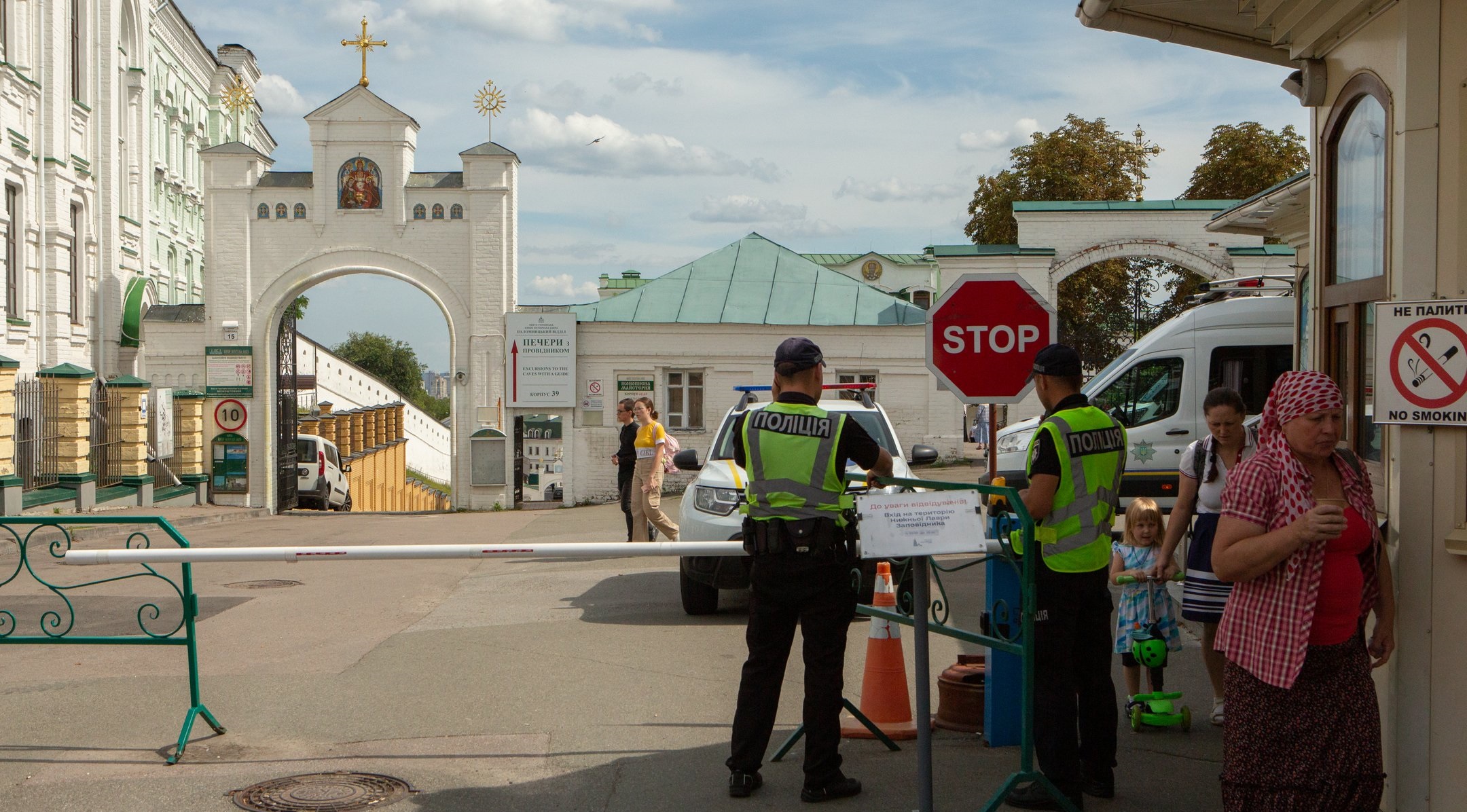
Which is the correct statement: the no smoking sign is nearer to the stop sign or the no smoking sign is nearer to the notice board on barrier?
the notice board on barrier

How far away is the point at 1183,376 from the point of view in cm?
1512

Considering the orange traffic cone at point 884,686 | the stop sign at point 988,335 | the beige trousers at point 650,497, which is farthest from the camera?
the beige trousers at point 650,497

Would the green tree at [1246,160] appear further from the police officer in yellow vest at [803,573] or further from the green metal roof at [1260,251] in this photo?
the police officer in yellow vest at [803,573]

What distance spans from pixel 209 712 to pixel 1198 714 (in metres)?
5.32

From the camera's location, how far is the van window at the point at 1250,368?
14.8m

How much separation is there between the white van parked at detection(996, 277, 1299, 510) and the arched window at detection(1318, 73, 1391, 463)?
29.4ft

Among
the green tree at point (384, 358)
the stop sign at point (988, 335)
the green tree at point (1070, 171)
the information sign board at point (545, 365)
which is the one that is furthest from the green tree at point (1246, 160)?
the green tree at point (384, 358)

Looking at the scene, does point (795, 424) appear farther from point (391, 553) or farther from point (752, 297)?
point (752, 297)

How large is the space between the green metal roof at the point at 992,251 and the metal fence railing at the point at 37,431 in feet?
52.5

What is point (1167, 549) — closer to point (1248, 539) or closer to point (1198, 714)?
point (1198, 714)

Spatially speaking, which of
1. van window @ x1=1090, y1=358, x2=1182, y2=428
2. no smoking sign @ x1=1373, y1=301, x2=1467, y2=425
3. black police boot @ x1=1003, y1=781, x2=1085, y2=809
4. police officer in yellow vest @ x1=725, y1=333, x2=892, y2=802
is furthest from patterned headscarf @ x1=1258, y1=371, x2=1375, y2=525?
van window @ x1=1090, y1=358, x2=1182, y2=428

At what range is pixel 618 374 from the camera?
28.1 metres

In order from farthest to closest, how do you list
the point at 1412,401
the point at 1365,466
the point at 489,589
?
the point at 489,589
the point at 1365,466
the point at 1412,401

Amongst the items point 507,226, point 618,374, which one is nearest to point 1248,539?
point 618,374
